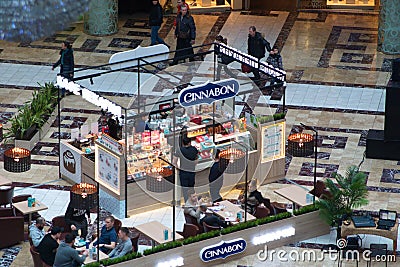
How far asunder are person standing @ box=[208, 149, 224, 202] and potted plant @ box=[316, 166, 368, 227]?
1912mm

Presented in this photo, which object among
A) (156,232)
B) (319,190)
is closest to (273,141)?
(319,190)

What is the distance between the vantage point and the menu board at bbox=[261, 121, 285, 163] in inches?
533

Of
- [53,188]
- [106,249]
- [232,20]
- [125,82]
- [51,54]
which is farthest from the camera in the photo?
[232,20]

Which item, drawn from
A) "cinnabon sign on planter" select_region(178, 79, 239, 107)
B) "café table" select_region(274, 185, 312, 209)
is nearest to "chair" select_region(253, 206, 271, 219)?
"café table" select_region(274, 185, 312, 209)

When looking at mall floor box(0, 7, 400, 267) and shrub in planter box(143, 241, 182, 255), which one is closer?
shrub in planter box(143, 241, 182, 255)

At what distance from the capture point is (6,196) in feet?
41.3

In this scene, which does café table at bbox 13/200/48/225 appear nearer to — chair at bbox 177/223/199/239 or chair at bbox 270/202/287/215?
chair at bbox 177/223/199/239

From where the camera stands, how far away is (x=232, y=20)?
22.2m

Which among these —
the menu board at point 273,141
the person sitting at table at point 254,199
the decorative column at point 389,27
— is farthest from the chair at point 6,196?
the decorative column at point 389,27

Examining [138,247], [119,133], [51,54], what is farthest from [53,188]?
[51,54]

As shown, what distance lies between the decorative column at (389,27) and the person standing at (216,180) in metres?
8.10

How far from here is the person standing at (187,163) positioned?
1277 centimetres

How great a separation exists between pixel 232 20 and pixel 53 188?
9860 millimetres

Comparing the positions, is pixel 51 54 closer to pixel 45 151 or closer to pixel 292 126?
pixel 45 151
